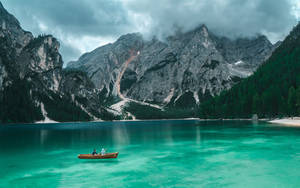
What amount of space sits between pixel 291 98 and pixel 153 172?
129m

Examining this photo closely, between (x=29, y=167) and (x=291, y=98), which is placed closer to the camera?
(x=29, y=167)

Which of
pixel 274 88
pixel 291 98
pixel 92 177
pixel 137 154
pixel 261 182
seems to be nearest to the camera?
pixel 261 182

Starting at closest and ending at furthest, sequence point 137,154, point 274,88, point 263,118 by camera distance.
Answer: point 137,154 → point 274,88 → point 263,118

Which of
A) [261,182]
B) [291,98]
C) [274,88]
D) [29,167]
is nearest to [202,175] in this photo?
[261,182]

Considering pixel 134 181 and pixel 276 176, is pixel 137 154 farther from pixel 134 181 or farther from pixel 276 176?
pixel 276 176

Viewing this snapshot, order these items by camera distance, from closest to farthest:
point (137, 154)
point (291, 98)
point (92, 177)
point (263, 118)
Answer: point (92, 177) < point (137, 154) < point (291, 98) < point (263, 118)

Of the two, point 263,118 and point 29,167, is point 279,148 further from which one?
point 263,118

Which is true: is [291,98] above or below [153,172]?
above

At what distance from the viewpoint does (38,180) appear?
3441cm

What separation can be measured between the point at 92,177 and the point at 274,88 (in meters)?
169

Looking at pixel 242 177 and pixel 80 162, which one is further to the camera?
pixel 80 162

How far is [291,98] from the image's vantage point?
144m

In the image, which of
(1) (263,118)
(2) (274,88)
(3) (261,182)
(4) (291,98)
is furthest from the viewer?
(1) (263,118)

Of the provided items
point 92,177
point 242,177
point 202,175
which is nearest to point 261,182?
point 242,177
